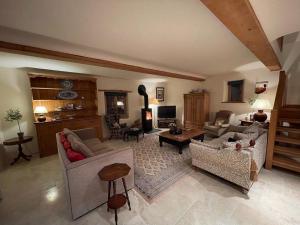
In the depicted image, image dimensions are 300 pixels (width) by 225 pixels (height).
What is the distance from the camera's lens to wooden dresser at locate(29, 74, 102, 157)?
11.8 feet

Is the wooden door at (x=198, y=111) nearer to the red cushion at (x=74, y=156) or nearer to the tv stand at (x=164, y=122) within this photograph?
the tv stand at (x=164, y=122)

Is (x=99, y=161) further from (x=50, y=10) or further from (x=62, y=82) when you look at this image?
(x=62, y=82)

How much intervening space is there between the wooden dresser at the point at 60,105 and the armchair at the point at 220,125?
Answer: 3906 mm

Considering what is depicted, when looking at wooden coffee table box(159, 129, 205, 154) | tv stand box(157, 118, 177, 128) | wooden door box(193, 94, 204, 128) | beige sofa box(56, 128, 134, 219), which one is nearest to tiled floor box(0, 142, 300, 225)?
beige sofa box(56, 128, 134, 219)

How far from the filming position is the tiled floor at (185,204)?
1659 millimetres

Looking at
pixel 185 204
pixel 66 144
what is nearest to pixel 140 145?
pixel 66 144

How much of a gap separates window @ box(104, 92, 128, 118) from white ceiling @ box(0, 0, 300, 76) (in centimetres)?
276

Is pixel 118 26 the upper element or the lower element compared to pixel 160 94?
upper

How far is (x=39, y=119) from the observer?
3584mm

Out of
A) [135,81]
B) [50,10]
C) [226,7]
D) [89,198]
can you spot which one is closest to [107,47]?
[50,10]

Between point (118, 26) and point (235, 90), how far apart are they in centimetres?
512

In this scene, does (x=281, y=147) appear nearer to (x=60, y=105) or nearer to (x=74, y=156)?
(x=74, y=156)

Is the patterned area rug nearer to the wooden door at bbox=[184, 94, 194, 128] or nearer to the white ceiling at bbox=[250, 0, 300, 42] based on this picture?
the wooden door at bbox=[184, 94, 194, 128]

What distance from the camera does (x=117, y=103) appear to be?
5.44 meters
